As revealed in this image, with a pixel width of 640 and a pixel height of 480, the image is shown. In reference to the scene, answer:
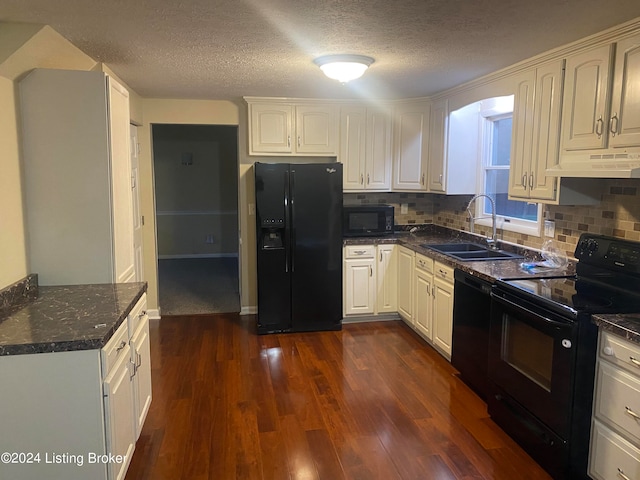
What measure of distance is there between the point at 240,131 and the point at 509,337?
10.8 ft

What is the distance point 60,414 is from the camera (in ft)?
6.10

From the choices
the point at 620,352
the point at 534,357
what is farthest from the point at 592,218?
the point at 620,352

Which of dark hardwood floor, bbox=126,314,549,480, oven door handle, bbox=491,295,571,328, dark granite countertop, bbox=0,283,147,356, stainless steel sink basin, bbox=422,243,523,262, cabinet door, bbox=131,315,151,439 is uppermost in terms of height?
stainless steel sink basin, bbox=422,243,523,262

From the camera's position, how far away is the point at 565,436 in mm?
2256

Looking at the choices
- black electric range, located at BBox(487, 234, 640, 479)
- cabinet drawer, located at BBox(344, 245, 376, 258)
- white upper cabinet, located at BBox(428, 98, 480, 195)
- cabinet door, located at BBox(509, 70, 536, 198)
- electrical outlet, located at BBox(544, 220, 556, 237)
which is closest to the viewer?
black electric range, located at BBox(487, 234, 640, 479)

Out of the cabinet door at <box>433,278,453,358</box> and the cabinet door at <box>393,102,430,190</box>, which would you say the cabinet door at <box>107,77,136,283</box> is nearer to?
the cabinet door at <box>433,278,453,358</box>

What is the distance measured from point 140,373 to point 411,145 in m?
3.39

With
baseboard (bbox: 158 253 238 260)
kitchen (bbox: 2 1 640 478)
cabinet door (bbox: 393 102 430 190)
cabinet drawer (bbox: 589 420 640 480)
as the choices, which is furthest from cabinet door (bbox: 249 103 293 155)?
baseboard (bbox: 158 253 238 260)

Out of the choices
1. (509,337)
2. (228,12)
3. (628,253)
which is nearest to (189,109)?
(228,12)

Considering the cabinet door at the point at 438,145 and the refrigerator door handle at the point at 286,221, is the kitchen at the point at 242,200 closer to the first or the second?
the cabinet door at the point at 438,145

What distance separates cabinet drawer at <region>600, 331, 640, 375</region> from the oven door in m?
0.12

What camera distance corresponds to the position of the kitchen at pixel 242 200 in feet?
7.74

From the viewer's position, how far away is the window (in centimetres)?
382

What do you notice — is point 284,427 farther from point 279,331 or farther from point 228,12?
point 228,12
